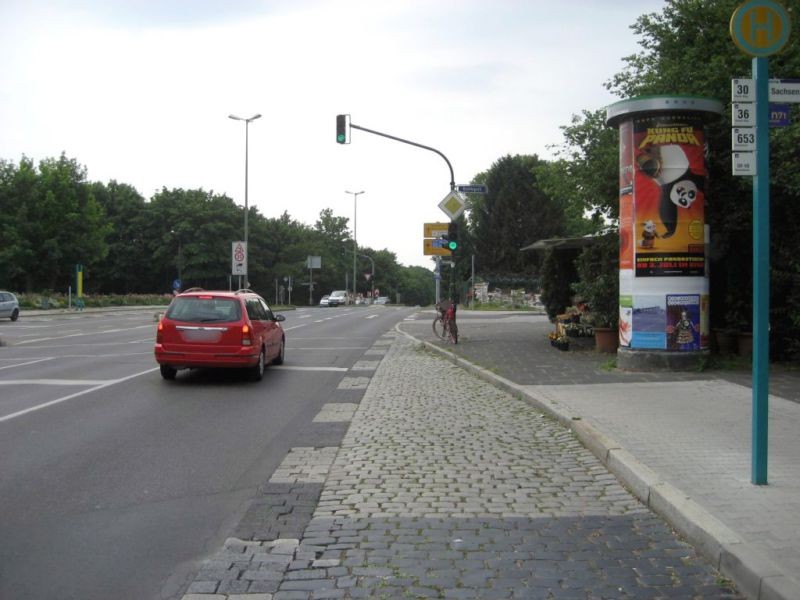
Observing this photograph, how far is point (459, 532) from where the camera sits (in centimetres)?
479

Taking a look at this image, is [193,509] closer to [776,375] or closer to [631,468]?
[631,468]

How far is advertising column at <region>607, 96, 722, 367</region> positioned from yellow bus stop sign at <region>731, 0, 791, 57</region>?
22.8 ft

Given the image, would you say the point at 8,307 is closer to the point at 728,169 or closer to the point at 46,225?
the point at 46,225

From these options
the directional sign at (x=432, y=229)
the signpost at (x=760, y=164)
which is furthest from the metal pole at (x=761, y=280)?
the directional sign at (x=432, y=229)

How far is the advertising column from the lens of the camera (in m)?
12.1

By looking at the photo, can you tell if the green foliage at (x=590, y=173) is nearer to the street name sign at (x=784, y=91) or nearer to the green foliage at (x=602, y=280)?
the green foliage at (x=602, y=280)

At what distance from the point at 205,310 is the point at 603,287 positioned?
301 inches

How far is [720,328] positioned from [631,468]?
959 centimetres

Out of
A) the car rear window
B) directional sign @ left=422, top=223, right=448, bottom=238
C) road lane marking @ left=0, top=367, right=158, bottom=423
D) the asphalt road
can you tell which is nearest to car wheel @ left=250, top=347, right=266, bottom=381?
the asphalt road

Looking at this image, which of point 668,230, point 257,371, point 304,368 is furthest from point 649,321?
point 304,368

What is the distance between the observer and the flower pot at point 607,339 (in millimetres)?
15492

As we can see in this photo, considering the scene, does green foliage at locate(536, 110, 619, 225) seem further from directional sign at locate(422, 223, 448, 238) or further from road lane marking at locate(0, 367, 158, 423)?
road lane marking at locate(0, 367, 158, 423)

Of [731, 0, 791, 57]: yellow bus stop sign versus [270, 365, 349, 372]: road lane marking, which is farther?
[270, 365, 349, 372]: road lane marking

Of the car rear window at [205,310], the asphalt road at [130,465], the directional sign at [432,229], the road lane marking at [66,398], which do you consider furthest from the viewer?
the directional sign at [432,229]
